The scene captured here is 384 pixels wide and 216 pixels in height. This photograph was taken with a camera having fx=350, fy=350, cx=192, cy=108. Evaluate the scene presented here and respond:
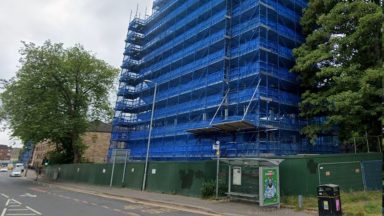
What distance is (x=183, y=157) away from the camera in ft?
122

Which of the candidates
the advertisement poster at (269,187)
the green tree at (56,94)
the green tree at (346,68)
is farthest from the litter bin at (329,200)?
the green tree at (56,94)

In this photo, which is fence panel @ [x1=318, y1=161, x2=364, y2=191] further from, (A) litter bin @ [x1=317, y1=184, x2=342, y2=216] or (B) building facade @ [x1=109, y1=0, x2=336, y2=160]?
(B) building facade @ [x1=109, y1=0, x2=336, y2=160]

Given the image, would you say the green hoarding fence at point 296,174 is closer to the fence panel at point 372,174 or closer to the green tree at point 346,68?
the fence panel at point 372,174

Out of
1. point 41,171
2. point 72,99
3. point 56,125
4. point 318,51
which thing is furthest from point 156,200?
point 41,171

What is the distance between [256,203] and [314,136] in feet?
44.9

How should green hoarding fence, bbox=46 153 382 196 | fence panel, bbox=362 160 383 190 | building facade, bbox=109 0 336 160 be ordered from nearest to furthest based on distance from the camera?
green hoarding fence, bbox=46 153 382 196 < fence panel, bbox=362 160 383 190 < building facade, bbox=109 0 336 160

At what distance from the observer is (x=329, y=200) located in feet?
39.2

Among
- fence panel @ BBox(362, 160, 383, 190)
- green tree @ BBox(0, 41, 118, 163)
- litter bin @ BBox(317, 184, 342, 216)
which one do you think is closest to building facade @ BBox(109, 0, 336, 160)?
green tree @ BBox(0, 41, 118, 163)

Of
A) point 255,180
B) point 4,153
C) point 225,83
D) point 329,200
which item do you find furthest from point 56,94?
point 4,153

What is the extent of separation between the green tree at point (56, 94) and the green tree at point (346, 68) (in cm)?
2678

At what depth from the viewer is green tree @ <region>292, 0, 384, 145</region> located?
972 inches

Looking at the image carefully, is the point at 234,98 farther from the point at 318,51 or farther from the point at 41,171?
the point at 41,171

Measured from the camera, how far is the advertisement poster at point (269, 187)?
53.5 feet

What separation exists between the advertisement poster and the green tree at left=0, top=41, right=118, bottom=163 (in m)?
29.8
